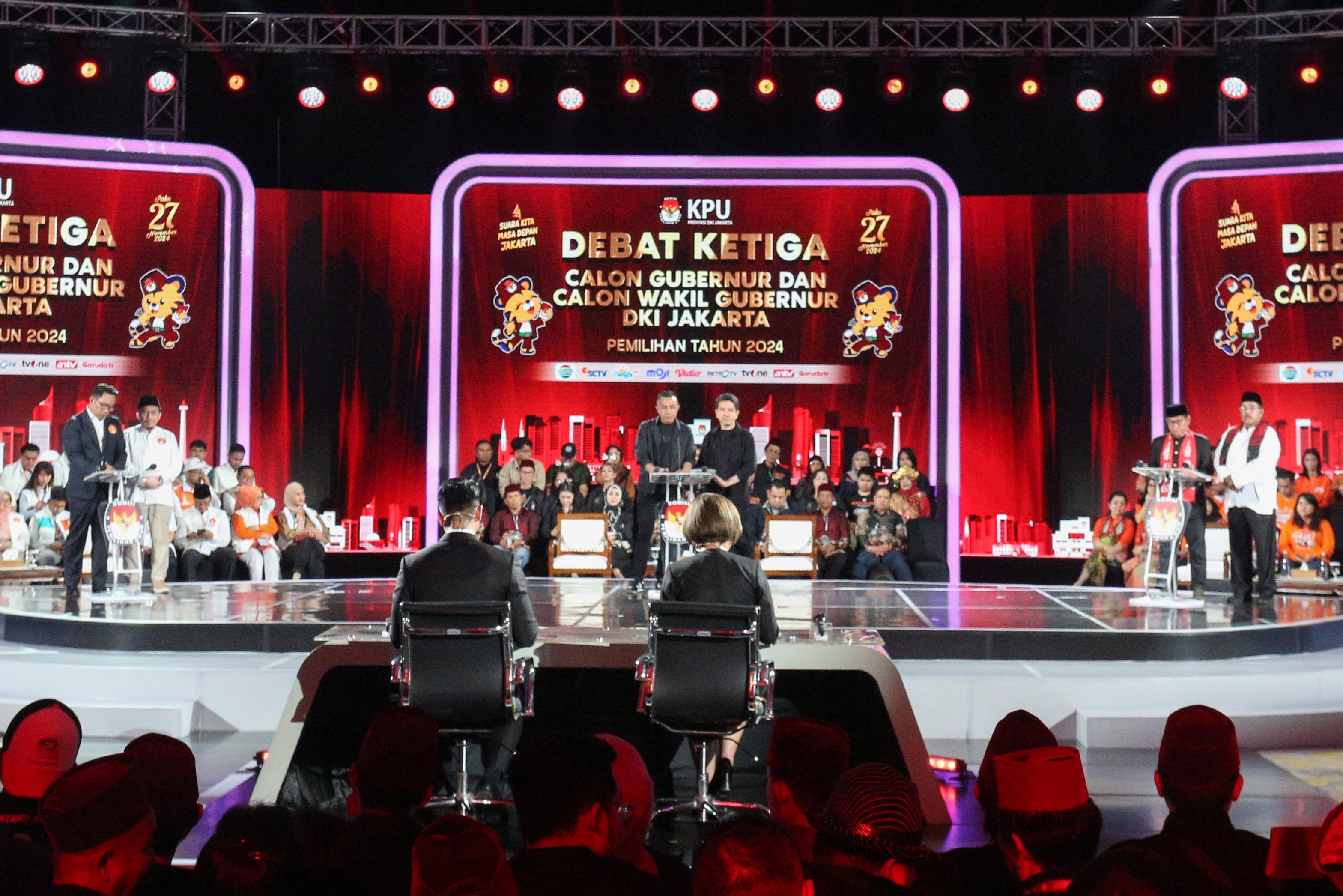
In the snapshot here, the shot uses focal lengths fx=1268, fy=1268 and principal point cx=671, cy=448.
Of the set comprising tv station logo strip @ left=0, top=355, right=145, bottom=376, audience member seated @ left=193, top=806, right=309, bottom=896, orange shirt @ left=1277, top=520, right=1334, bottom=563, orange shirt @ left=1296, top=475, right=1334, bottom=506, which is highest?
tv station logo strip @ left=0, top=355, right=145, bottom=376

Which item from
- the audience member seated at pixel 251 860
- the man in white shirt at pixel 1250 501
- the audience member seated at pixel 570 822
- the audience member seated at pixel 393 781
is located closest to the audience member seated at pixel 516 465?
the man in white shirt at pixel 1250 501

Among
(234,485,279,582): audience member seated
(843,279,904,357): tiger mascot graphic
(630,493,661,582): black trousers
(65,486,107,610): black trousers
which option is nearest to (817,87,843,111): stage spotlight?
(843,279,904,357): tiger mascot graphic

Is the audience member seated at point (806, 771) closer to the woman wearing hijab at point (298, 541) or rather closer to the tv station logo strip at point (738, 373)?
the woman wearing hijab at point (298, 541)

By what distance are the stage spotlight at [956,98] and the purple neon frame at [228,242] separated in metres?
5.31

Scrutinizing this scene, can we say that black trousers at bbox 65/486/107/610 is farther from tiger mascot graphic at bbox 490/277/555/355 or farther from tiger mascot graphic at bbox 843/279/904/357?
tiger mascot graphic at bbox 843/279/904/357

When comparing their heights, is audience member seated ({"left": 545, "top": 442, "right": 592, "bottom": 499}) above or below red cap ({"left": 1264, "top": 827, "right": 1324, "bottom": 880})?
above

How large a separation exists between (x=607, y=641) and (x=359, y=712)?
0.91 m

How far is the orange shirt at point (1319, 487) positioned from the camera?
9.35 metres

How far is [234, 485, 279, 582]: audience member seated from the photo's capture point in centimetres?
856

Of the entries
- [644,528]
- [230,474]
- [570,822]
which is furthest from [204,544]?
[570,822]

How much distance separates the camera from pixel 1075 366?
9.95 m

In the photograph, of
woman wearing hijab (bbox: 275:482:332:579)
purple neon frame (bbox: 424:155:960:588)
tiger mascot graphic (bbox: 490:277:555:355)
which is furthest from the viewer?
tiger mascot graphic (bbox: 490:277:555:355)

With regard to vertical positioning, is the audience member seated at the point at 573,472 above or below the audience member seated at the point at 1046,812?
above

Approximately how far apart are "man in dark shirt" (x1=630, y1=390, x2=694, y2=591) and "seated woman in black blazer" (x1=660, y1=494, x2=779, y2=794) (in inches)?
78.4
